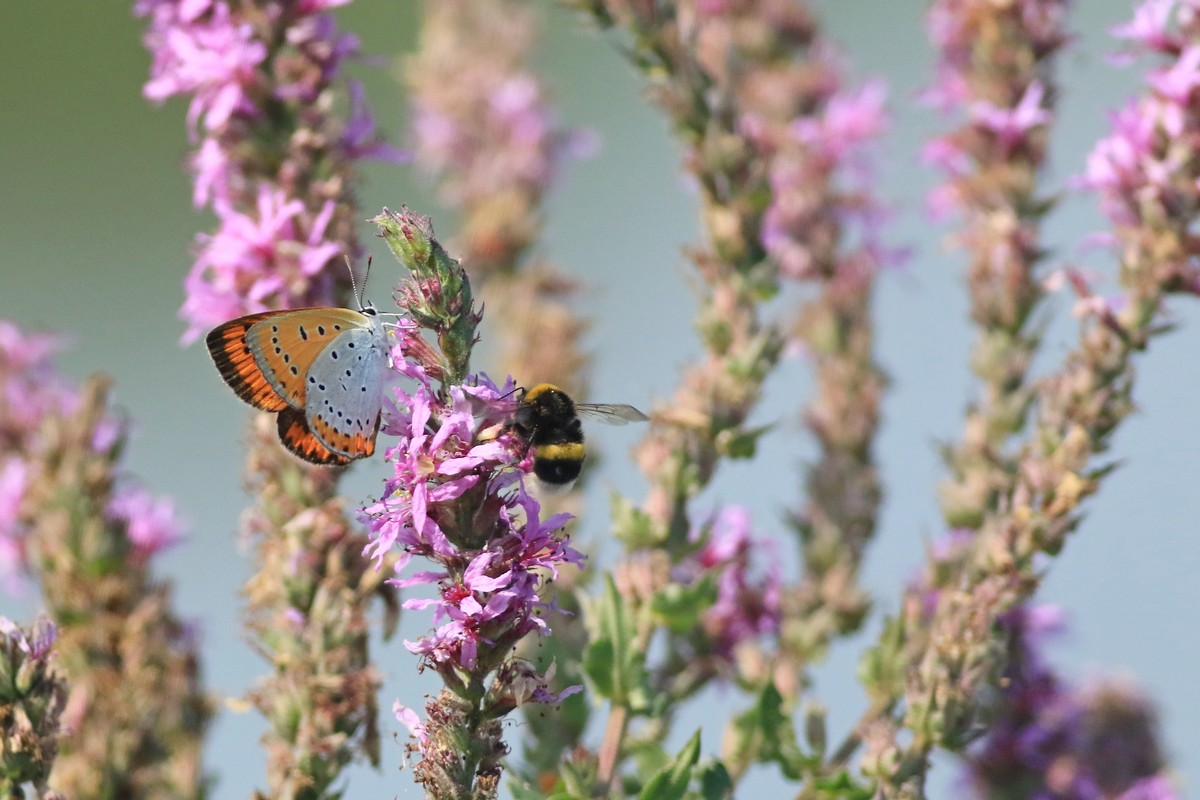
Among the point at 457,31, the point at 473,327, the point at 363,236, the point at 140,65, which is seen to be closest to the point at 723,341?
the point at 363,236

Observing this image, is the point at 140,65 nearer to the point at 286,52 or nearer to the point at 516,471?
the point at 286,52

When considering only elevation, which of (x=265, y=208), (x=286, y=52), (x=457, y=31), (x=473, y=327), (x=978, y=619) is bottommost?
(x=978, y=619)

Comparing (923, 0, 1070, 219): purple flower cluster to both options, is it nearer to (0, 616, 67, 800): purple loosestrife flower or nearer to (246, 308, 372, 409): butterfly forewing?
(246, 308, 372, 409): butterfly forewing

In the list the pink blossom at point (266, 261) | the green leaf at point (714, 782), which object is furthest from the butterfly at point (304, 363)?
the green leaf at point (714, 782)

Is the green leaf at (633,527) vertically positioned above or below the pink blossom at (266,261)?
below

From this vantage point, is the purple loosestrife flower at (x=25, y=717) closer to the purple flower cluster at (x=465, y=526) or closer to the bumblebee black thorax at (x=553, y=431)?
the purple flower cluster at (x=465, y=526)

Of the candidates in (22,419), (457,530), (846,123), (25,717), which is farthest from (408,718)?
(846,123)

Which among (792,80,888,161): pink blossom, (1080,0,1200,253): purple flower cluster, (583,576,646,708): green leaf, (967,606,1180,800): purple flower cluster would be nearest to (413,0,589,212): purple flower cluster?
(792,80,888,161): pink blossom
